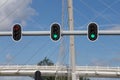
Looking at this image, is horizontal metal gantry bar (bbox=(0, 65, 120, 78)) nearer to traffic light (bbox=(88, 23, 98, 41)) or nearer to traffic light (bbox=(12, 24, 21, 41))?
traffic light (bbox=(12, 24, 21, 41))

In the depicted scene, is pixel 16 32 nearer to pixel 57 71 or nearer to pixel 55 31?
pixel 55 31

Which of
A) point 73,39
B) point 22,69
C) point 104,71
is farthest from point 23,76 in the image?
point 73,39

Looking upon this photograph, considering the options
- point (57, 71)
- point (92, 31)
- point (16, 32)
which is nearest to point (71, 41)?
point (16, 32)

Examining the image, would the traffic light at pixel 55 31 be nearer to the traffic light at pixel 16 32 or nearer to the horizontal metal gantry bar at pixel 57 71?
the traffic light at pixel 16 32

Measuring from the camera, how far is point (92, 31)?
27.3 m

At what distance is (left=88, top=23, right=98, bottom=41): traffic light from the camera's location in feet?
88.8

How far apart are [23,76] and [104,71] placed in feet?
55.4

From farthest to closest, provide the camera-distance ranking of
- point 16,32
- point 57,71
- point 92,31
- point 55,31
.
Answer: point 57,71 → point 16,32 → point 55,31 → point 92,31

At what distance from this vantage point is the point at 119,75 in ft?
313

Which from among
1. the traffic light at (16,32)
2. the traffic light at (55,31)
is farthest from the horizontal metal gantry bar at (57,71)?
the traffic light at (55,31)

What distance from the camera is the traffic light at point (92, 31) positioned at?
27.1 m

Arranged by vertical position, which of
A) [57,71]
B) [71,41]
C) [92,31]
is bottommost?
[57,71]

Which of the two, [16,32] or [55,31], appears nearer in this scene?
[55,31]

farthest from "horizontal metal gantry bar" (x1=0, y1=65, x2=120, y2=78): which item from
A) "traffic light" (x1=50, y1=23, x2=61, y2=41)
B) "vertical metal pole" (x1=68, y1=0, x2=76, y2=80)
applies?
"traffic light" (x1=50, y1=23, x2=61, y2=41)
